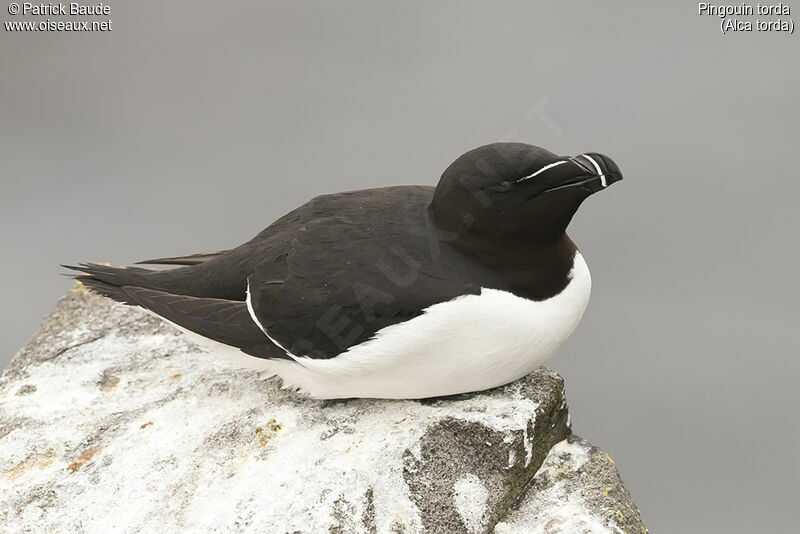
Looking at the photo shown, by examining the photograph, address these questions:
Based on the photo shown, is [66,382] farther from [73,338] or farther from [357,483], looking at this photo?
[357,483]

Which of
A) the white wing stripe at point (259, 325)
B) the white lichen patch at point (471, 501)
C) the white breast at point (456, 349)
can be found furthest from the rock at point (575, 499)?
the white wing stripe at point (259, 325)

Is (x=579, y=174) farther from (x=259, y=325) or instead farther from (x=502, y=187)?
(x=259, y=325)

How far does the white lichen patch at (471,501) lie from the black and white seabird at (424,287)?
1.11 feet

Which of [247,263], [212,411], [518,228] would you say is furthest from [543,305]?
[212,411]

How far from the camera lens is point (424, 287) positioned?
143 inches

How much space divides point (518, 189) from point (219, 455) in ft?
4.94

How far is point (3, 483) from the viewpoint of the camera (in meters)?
4.00

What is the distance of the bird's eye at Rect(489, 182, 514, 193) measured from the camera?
11.6ft

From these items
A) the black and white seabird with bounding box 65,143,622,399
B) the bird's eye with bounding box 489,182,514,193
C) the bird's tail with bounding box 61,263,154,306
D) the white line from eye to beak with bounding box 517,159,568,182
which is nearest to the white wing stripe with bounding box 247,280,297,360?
the black and white seabird with bounding box 65,143,622,399

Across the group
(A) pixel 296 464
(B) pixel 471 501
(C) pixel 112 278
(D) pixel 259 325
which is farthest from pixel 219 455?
(B) pixel 471 501

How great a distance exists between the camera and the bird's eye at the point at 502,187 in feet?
11.6

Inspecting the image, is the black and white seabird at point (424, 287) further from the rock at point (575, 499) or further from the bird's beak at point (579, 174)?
the rock at point (575, 499)

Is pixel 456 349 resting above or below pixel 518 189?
below

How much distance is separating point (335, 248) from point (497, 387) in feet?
2.74
